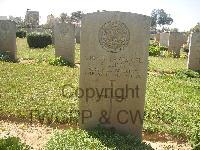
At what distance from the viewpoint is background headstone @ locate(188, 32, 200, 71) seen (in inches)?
590

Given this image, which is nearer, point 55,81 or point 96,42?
point 96,42

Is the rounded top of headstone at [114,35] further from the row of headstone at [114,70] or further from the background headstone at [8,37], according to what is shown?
the background headstone at [8,37]

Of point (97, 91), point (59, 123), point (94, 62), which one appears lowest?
point (59, 123)

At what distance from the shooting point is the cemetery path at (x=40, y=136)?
5959mm

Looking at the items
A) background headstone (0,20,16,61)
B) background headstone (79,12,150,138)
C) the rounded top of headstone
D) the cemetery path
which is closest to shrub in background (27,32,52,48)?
background headstone (0,20,16,61)

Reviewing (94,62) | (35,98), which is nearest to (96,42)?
(94,62)

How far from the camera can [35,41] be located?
80.6 feet

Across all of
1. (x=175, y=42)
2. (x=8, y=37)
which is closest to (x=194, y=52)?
(x=8, y=37)

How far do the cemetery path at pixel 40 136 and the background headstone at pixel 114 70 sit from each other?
0.60 metres

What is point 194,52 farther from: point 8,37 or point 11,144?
point 11,144

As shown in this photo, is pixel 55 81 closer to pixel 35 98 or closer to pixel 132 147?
pixel 35 98

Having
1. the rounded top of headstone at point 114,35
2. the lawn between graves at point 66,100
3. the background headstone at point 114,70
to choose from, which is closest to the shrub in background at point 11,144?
the background headstone at point 114,70

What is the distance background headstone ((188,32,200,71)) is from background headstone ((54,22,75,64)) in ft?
17.2

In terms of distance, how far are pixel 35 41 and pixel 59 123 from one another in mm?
18421
